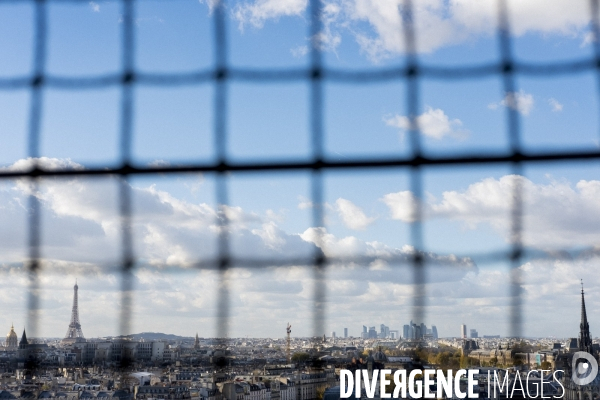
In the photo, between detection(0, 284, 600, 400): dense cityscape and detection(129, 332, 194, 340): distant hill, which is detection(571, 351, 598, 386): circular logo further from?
detection(129, 332, 194, 340): distant hill

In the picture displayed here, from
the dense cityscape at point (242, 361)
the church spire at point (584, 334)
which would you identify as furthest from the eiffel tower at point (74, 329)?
the church spire at point (584, 334)

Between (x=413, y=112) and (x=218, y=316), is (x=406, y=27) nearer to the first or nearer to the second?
(x=413, y=112)

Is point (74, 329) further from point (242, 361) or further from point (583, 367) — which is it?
point (583, 367)

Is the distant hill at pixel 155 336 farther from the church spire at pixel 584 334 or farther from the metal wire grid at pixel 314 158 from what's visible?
the church spire at pixel 584 334

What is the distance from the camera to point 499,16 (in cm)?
162

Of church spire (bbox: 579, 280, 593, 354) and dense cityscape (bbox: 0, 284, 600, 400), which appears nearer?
dense cityscape (bbox: 0, 284, 600, 400)

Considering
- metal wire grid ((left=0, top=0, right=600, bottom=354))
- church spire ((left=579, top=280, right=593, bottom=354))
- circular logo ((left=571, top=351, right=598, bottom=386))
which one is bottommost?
circular logo ((left=571, top=351, right=598, bottom=386))

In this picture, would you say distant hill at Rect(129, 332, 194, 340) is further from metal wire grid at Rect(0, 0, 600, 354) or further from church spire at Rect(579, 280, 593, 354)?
church spire at Rect(579, 280, 593, 354)

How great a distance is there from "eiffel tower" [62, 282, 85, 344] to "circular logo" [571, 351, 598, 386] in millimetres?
1476

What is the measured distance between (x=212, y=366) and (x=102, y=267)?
396 mm

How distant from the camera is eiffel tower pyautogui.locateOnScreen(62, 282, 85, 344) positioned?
179 cm

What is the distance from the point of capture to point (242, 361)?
68.8 inches

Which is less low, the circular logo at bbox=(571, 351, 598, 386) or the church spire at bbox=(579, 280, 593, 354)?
the church spire at bbox=(579, 280, 593, 354)

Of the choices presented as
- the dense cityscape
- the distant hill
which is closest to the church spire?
the dense cityscape
